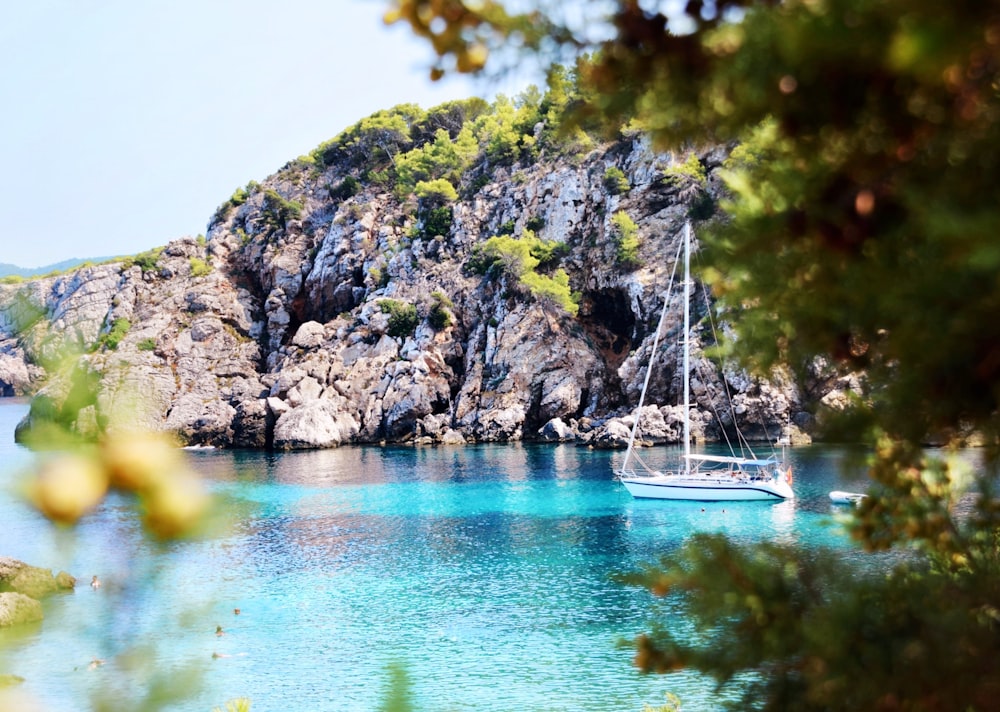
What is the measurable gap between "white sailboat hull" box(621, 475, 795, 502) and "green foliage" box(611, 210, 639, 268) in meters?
28.8

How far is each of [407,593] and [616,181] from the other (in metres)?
47.1

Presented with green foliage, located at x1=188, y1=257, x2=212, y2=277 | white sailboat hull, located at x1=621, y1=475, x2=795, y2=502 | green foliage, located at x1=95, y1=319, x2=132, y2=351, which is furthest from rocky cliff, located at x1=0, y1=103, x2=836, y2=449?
green foliage, located at x1=95, y1=319, x2=132, y2=351

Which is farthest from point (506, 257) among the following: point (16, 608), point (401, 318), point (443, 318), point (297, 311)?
point (16, 608)

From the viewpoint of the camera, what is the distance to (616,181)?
63.8 metres

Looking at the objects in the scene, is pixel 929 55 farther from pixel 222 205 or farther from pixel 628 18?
pixel 222 205

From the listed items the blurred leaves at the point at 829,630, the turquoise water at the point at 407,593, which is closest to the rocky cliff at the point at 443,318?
the turquoise water at the point at 407,593

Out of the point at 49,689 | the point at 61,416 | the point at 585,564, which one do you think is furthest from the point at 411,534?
the point at 61,416

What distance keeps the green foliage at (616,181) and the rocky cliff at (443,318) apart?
12cm

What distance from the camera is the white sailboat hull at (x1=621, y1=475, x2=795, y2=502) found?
33312mm

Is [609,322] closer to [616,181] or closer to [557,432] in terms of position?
[616,181]

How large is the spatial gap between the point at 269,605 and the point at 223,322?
181ft

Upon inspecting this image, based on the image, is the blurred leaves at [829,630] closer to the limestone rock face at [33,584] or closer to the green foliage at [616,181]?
the limestone rock face at [33,584]

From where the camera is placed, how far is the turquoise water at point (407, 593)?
166 cm

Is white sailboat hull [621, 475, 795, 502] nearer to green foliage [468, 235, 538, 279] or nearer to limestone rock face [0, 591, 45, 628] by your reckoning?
limestone rock face [0, 591, 45, 628]
